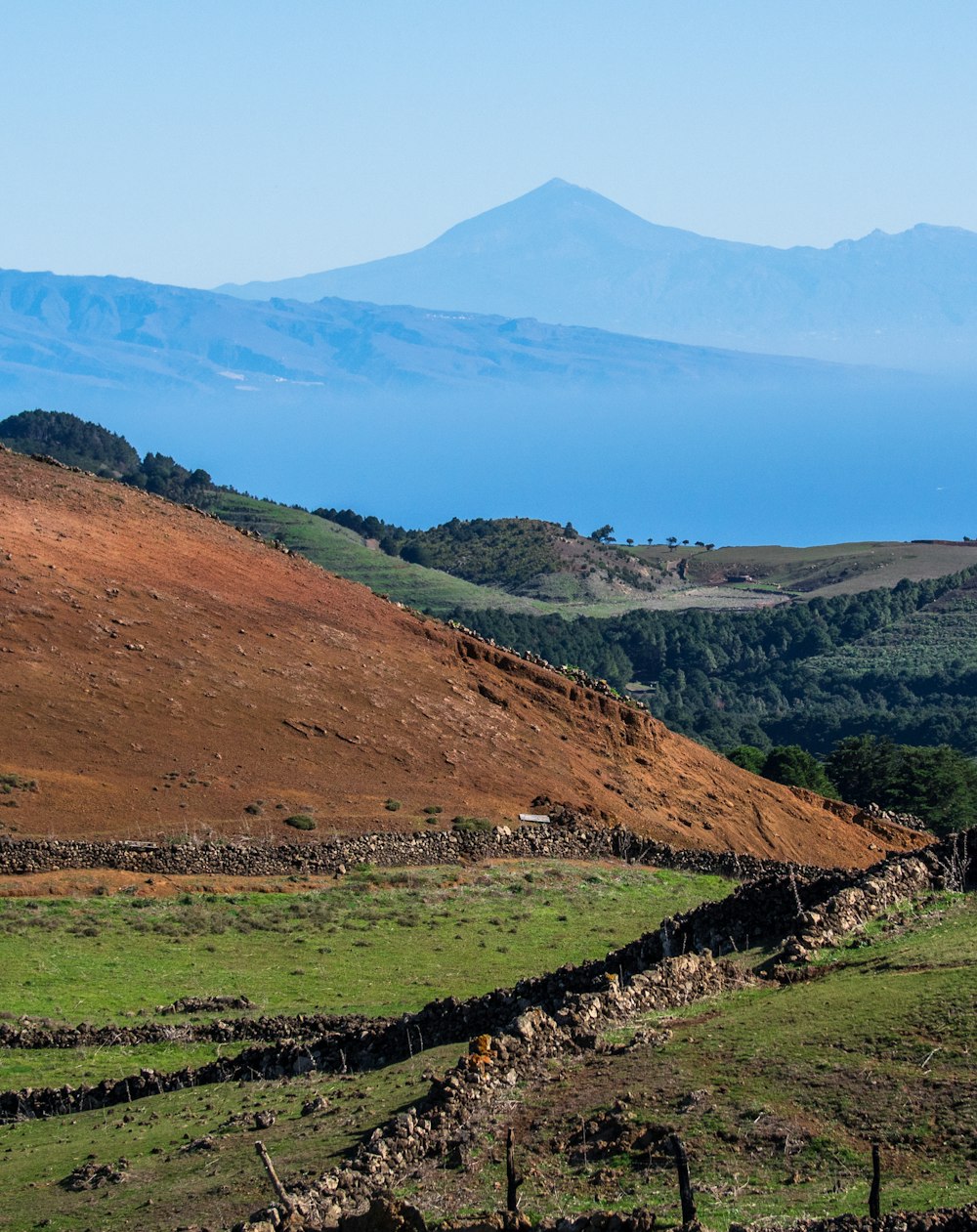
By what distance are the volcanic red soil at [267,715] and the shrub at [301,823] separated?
0.71 ft

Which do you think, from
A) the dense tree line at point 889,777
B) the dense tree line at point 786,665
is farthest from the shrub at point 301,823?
the dense tree line at point 786,665

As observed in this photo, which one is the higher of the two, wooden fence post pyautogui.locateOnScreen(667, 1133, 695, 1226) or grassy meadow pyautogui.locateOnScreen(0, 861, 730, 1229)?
wooden fence post pyautogui.locateOnScreen(667, 1133, 695, 1226)

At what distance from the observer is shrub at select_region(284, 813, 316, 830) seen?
3462 cm

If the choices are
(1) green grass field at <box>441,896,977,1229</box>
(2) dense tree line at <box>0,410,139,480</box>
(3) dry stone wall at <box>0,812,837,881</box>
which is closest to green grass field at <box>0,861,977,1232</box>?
(1) green grass field at <box>441,896,977,1229</box>

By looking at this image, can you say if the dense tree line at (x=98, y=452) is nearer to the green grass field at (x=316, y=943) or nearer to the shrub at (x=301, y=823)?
the shrub at (x=301, y=823)

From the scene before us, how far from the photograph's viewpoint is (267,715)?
39781 mm

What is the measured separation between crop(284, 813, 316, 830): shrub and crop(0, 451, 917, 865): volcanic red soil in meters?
0.22

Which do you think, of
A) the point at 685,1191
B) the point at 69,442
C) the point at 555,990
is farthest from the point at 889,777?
the point at 69,442

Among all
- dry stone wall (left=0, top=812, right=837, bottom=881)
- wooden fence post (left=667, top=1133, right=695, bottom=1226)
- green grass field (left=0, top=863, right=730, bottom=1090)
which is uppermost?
wooden fence post (left=667, top=1133, right=695, bottom=1226)

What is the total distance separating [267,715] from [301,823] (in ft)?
18.3

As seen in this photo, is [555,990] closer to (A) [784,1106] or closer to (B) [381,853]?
(A) [784,1106]

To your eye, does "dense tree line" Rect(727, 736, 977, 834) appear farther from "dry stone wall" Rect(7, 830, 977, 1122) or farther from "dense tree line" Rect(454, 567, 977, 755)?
"dry stone wall" Rect(7, 830, 977, 1122)

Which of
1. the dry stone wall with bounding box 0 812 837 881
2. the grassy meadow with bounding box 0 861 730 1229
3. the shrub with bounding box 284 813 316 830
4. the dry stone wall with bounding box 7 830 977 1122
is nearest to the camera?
the grassy meadow with bounding box 0 861 730 1229

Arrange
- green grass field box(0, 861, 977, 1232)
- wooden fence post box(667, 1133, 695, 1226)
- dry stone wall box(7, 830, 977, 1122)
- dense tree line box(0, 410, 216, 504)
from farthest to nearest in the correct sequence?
dense tree line box(0, 410, 216, 504), dry stone wall box(7, 830, 977, 1122), green grass field box(0, 861, 977, 1232), wooden fence post box(667, 1133, 695, 1226)
